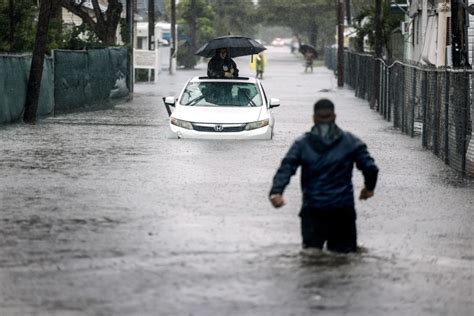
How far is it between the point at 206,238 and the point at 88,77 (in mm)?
26189

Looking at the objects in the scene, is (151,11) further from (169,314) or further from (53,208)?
(169,314)

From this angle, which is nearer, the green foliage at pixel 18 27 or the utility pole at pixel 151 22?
the green foliage at pixel 18 27

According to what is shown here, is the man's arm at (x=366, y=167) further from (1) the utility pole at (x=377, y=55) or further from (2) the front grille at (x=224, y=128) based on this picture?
(1) the utility pole at (x=377, y=55)

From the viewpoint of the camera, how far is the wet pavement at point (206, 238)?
9.44m

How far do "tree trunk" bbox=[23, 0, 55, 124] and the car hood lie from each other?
6.24 meters

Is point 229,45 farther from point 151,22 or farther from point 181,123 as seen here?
point 151,22

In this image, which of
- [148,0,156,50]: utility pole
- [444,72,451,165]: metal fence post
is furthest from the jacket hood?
[148,0,156,50]: utility pole

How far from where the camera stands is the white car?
2400cm

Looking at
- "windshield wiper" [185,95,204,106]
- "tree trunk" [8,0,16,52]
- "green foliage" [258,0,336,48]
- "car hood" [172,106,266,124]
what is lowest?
"car hood" [172,106,266,124]

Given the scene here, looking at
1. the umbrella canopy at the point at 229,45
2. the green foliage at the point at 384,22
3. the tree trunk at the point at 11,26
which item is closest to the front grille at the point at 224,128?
the umbrella canopy at the point at 229,45

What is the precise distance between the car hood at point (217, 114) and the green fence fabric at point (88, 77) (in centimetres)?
1024

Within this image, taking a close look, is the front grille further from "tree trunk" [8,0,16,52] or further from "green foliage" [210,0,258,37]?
"green foliage" [210,0,258,37]

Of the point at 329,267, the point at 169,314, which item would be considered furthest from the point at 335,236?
the point at 169,314

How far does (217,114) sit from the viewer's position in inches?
958
